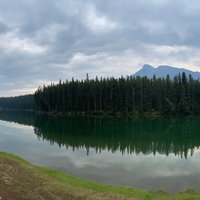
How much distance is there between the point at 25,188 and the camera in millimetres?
21219

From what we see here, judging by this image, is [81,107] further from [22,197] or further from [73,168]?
[22,197]

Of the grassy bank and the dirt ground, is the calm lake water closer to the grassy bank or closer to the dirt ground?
the grassy bank

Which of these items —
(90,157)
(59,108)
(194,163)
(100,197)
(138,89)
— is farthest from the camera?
(59,108)

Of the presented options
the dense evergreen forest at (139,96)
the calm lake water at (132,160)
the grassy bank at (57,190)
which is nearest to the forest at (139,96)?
the dense evergreen forest at (139,96)

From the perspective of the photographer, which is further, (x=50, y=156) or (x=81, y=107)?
(x=81, y=107)

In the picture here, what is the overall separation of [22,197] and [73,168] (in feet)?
61.3

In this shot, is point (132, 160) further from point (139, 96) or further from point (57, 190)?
point (139, 96)

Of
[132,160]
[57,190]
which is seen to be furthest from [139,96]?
[57,190]

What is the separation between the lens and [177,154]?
47.5 metres

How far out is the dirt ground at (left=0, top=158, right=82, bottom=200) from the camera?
62.9 ft

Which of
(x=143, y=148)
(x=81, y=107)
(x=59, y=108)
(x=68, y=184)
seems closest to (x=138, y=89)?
(x=81, y=107)

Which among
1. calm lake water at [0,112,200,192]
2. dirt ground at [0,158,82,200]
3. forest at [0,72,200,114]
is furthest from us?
forest at [0,72,200,114]

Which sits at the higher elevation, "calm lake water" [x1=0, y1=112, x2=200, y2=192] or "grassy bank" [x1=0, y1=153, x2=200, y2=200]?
"grassy bank" [x1=0, y1=153, x2=200, y2=200]

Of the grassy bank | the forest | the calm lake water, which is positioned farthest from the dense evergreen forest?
the grassy bank
